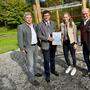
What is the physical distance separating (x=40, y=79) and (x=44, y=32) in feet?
5.17

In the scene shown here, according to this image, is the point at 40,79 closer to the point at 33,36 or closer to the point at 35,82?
the point at 35,82

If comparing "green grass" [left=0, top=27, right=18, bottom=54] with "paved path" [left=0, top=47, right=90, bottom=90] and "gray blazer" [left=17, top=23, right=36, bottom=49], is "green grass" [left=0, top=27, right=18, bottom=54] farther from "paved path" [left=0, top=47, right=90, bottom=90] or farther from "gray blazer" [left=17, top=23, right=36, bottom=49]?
"gray blazer" [left=17, top=23, right=36, bottom=49]

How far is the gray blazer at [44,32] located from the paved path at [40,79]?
1.12 meters

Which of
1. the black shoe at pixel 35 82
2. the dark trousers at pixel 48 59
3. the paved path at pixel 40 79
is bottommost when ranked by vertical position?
the paved path at pixel 40 79

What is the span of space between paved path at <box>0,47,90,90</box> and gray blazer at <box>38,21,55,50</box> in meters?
1.12

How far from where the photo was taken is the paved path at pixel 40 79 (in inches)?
386

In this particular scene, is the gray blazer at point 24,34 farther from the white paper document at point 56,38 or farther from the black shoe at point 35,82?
the black shoe at point 35,82

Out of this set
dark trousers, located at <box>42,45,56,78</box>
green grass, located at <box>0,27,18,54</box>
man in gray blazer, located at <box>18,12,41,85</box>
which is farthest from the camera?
green grass, located at <box>0,27,18,54</box>

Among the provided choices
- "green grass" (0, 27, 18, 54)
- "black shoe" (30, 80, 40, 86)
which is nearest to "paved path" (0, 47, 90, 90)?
"black shoe" (30, 80, 40, 86)

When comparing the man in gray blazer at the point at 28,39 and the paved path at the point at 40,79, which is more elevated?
the man in gray blazer at the point at 28,39

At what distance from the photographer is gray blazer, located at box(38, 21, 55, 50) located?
9812 millimetres

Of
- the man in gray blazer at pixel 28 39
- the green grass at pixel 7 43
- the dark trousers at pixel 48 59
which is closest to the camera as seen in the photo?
the man in gray blazer at pixel 28 39

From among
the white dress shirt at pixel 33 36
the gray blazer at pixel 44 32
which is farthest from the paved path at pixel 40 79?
the white dress shirt at pixel 33 36

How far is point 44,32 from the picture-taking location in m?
9.85
